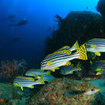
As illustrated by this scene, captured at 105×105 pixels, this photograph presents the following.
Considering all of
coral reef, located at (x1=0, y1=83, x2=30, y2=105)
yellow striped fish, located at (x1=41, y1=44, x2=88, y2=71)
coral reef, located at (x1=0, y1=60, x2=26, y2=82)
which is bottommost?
coral reef, located at (x1=0, y1=83, x2=30, y2=105)

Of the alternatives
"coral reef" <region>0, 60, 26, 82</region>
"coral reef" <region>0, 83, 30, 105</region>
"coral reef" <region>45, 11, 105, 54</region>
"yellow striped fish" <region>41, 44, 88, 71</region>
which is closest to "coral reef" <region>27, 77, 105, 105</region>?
"yellow striped fish" <region>41, 44, 88, 71</region>

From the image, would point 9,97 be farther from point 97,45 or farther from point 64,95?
point 97,45

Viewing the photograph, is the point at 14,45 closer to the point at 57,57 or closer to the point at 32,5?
the point at 57,57

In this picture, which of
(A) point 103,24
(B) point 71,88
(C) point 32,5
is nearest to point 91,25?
(A) point 103,24

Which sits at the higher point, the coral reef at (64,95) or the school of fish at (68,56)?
the school of fish at (68,56)

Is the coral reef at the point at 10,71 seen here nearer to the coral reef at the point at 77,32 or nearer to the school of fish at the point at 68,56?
the coral reef at the point at 77,32

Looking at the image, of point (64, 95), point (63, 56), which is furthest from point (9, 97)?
point (63, 56)

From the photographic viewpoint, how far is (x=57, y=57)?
3422 mm

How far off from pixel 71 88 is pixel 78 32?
23.1 ft

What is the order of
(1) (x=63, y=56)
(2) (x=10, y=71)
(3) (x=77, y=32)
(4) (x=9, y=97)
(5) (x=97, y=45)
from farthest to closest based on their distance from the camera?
(3) (x=77, y=32), (2) (x=10, y=71), (4) (x=9, y=97), (5) (x=97, y=45), (1) (x=63, y=56)

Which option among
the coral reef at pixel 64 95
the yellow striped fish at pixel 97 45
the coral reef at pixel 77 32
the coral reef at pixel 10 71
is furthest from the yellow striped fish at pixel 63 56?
the coral reef at pixel 10 71

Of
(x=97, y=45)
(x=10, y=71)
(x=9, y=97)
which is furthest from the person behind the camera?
(x=10, y=71)

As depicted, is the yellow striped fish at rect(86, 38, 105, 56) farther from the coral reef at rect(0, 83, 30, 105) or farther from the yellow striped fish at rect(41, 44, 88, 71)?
the coral reef at rect(0, 83, 30, 105)

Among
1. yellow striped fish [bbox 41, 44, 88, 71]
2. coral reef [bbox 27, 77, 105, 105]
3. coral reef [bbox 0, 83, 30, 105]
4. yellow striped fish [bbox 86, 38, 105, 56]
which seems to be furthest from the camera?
coral reef [bbox 0, 83, 30, 105]
